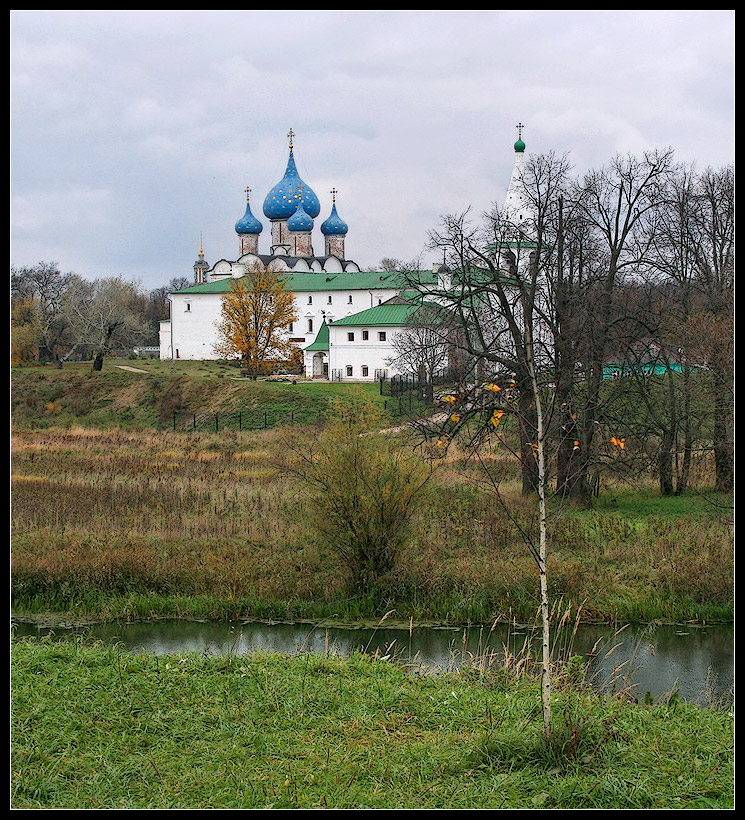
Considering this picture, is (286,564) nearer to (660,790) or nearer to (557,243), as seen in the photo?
(557,243)

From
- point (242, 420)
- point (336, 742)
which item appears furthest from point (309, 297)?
point (336, 742)

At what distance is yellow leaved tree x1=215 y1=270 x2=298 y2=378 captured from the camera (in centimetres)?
4619

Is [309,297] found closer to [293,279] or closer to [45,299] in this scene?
[293,279]

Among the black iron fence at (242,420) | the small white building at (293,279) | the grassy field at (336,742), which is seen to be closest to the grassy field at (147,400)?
the black iron fence at (242,420)

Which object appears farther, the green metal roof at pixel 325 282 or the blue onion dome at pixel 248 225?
the blue onion dome at pixel 248 225

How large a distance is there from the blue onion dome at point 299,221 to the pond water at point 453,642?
175ft

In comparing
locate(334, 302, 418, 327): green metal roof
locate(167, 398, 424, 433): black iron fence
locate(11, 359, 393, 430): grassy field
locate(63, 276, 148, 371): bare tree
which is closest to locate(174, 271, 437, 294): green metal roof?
locate(334, 302, 418, 327): green metal roof

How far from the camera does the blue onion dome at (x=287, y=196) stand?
6284 centimetres

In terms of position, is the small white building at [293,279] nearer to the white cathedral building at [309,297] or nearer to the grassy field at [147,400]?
the white cathedral building at [309,297]

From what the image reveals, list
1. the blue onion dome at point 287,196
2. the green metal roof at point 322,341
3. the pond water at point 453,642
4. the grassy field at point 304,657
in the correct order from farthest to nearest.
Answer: the blue onion dome at point 287,196, the green metal roof at point 322,341, the pond water at point 453,642, the grassy field at point 304,657

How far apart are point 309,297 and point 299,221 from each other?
9.59m

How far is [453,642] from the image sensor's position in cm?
1116

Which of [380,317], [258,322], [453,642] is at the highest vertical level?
[380,317]
